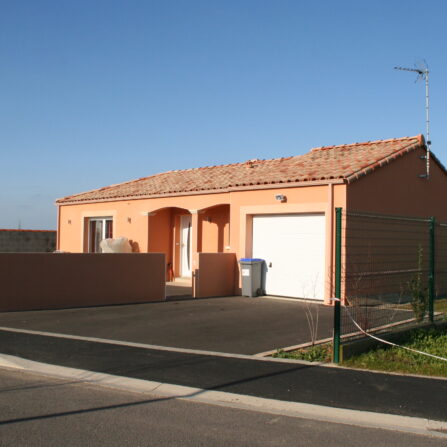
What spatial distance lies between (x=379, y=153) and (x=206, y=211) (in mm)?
5756

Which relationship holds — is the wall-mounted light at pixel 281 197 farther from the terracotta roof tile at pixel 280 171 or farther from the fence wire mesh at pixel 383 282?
the fence wire mesh at pixel 383 282

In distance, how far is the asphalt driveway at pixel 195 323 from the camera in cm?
961

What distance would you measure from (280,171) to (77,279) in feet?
22.4

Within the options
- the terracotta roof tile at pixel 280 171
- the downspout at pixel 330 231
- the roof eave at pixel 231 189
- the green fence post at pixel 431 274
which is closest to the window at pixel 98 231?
the roof eave at pixel 231 189

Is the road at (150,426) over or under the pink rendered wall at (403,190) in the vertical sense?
under

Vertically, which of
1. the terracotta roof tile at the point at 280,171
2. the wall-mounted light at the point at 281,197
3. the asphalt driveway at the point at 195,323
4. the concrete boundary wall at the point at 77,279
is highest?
the terracotta roof tile at the point at 280,171

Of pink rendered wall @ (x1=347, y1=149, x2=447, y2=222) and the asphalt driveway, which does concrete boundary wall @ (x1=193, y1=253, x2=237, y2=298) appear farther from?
pink rendered wall @ (x1=347, y1=149, x2=447, y2=222)

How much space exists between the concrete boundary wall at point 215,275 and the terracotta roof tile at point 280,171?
7.13 feet

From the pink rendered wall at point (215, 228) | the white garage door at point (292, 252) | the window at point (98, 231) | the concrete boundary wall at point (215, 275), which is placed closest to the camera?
the white garage door at point (292, 252)

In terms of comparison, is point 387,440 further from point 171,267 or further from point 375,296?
point 171,267

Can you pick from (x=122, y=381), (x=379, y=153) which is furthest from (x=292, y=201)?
(x=122, y=381)

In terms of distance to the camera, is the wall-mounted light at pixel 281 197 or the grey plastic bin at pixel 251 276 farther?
the grey plastic bin at pixel 251 276

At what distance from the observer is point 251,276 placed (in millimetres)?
15992

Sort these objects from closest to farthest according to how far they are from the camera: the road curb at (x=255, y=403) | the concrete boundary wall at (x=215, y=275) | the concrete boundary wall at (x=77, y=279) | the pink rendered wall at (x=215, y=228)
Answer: the road curb at (x=255, y=403)
the concrete boundary wall at (x=77, y=279)
the concrete boundary wall at (x=215, y=275)
the pink rendered wall at (x=215, y=228)
